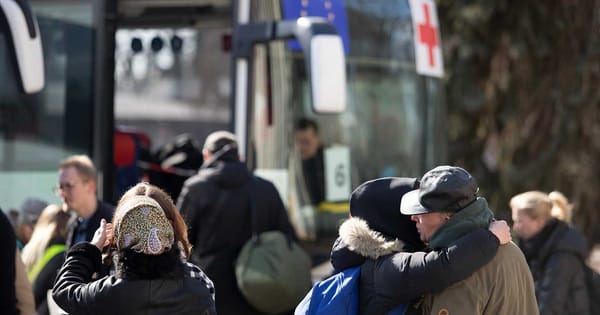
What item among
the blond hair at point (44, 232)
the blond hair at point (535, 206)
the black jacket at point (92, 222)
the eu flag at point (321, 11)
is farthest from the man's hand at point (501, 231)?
the eu flag at point (321, 11)

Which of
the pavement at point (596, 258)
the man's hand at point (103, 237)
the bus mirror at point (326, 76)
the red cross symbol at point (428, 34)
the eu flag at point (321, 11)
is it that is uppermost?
the eu flag at point (321, 11)

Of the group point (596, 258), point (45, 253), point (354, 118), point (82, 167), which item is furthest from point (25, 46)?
point (596, 258)

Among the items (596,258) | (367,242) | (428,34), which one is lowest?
(596,258)

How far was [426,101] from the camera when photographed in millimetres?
8258

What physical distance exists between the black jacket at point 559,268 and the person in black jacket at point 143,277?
8.11ft

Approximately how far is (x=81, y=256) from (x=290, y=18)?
11.8ft

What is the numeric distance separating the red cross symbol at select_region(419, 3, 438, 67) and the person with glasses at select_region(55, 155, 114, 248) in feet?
11.1

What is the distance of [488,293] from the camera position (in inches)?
144

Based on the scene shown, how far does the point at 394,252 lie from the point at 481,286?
31 centimetres

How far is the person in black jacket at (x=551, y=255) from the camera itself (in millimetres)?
5672

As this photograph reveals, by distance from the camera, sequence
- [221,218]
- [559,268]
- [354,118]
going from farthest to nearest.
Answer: [354,118] < [221,218] < [559,268]

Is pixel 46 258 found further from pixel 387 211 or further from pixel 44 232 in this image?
pixel 387 211

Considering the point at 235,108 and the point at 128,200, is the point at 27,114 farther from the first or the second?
the point at 128,200

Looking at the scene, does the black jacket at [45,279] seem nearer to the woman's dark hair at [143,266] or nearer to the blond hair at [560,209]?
the woman's dark hair at [143,266]
